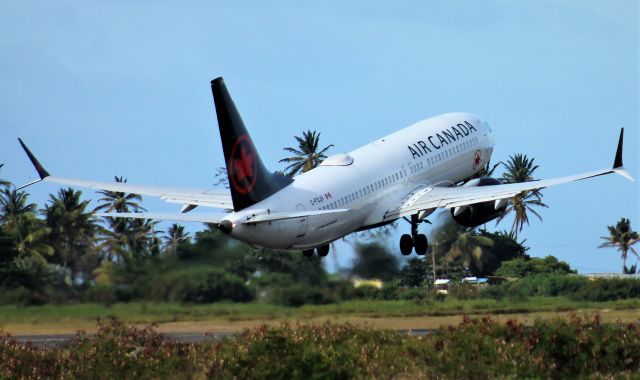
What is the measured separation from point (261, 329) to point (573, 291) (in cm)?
2159

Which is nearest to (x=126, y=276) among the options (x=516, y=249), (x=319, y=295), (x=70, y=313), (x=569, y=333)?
(x=70, y=313)

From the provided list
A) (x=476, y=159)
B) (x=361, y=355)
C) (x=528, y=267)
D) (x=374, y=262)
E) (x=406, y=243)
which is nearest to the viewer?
(x=361, y=355)

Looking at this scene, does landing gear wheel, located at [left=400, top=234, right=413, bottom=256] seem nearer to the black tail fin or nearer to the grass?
the grass

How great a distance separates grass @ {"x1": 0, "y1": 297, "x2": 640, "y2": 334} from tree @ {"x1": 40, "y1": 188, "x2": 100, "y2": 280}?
4.66 ft

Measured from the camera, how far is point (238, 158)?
47.5 m

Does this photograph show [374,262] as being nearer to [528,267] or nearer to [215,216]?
[215,216]

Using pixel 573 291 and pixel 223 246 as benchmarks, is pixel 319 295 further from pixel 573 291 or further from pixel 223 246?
pixel 573 291

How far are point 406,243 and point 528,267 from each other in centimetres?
1327

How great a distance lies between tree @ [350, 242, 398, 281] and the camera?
49.8m

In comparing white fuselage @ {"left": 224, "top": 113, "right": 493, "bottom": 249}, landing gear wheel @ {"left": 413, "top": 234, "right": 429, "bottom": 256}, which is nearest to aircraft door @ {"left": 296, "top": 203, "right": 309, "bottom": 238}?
white fuselage @ {"left": 224, "top": 113, "right": 493, "bottom": 249}

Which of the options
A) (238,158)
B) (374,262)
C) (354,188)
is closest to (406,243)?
(354,188)

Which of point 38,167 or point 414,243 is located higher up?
point 38,167

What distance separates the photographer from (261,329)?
3816cm

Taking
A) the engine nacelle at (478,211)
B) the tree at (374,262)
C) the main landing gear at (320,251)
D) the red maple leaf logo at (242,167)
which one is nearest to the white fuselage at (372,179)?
the main landing gear at (320,251)
